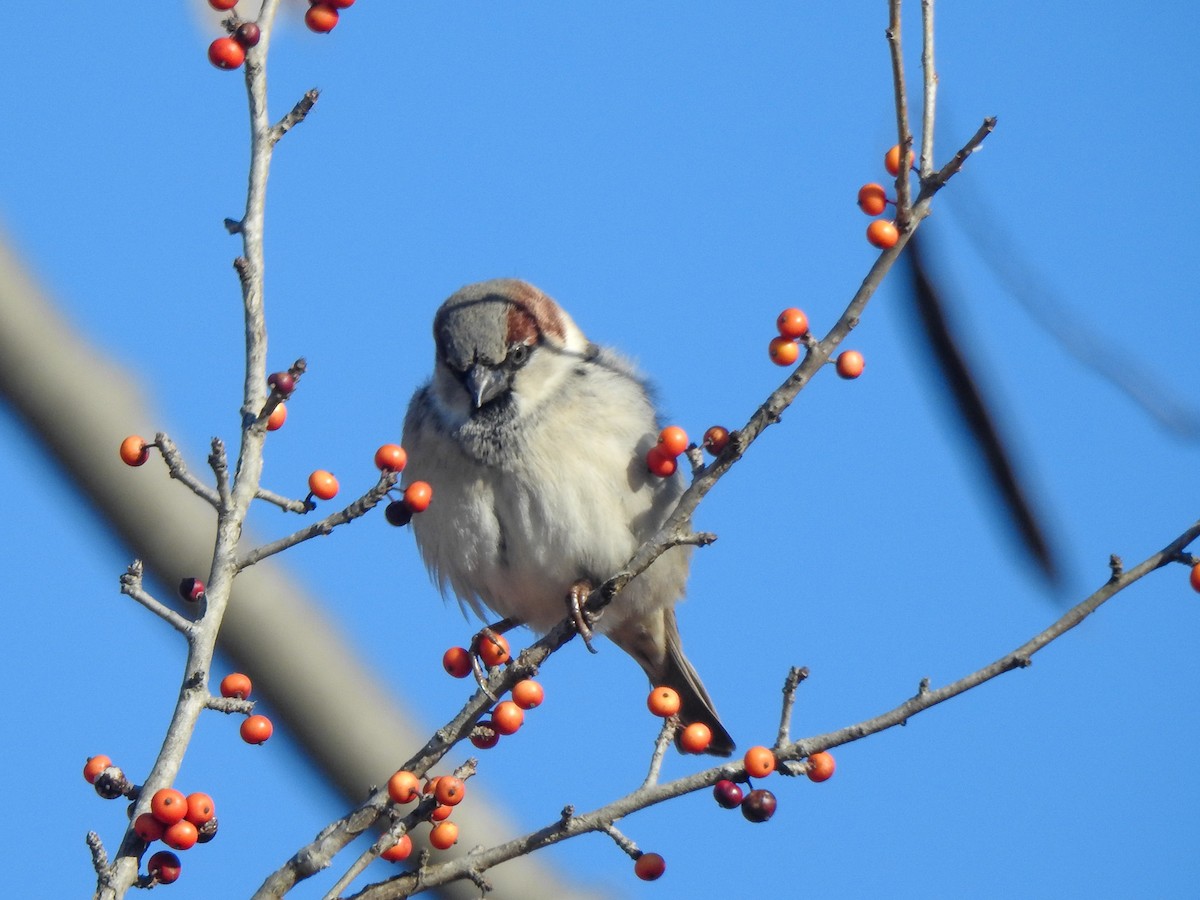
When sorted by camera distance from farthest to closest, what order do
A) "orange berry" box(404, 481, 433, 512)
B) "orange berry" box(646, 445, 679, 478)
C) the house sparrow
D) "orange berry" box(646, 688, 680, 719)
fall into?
the house sparrow → "orange berry" box(646, 445, 679, 478) → "orange berry" box(646, 688, 680, 719) → "orange berry" box(404, 481, 433, 512)

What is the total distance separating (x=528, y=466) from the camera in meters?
4.20

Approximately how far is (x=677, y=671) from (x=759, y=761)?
8.57 ft

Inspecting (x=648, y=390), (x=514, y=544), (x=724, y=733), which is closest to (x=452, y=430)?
(x=514, y=544)

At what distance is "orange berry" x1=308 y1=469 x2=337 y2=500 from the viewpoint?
258 centimetres

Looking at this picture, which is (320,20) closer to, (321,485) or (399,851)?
(321,485)

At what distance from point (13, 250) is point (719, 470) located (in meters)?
1.40

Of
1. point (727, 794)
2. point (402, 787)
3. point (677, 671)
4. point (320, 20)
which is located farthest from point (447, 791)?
point (677, 671)

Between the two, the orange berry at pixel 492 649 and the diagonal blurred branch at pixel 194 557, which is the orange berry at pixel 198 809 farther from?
the orange berry at pixel 492 649

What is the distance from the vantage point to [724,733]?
4.94 m

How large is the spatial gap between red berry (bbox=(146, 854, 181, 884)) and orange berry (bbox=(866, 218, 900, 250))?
61.0 inches

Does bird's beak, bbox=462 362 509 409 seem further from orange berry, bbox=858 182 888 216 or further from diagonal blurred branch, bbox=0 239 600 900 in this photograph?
orange berry, bbox=858 182 888 216

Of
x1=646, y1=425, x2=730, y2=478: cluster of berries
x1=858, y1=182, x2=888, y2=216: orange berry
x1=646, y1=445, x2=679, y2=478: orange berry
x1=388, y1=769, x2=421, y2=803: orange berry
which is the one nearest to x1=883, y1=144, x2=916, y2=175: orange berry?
x1=858, y1=182, x2=888, y2=216: orange berry

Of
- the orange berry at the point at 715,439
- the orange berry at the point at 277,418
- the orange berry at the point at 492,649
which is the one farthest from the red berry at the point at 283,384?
the orange berry at the point at 492,649

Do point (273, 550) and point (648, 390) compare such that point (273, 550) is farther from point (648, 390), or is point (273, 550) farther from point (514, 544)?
point (648, 390)
